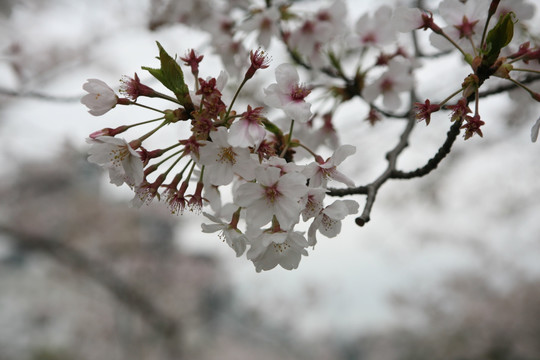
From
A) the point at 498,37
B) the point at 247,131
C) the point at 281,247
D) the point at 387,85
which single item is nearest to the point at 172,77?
the point at 247,131

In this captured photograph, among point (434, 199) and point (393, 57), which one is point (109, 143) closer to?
point (393, 57)

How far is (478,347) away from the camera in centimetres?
924

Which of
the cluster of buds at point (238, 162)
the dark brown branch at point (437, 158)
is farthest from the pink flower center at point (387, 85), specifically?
the cluster of buds at point (238, 162)

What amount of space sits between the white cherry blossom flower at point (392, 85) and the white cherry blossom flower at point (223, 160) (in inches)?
27.5

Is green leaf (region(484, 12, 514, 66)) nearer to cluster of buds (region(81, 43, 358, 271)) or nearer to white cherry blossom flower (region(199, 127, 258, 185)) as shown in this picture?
cluster of buds (region(81, 43, 358, 271))

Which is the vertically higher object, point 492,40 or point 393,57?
point 393,57

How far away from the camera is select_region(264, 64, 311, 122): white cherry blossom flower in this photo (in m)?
0.86

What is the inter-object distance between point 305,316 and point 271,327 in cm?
144

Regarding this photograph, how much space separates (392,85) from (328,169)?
694mm

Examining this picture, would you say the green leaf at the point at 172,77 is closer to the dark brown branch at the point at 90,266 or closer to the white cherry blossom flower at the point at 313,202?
the white cherry blossom flower at the point at 313,202

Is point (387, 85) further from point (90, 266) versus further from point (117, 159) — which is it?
point (90, 266)

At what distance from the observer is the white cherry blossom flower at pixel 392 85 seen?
1.39 metres

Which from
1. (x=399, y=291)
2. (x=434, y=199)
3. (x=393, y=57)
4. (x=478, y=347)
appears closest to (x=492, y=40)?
(x=393, y=57)

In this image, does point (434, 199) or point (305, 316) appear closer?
point (434, 199)
